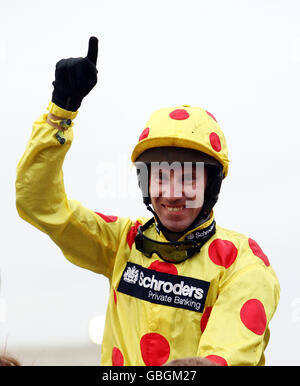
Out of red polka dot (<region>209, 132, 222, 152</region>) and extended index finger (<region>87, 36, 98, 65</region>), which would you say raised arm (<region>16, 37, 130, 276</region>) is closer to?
extended index finger (<region>87, 36, 98, 65</region>)

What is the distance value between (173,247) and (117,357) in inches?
24.1

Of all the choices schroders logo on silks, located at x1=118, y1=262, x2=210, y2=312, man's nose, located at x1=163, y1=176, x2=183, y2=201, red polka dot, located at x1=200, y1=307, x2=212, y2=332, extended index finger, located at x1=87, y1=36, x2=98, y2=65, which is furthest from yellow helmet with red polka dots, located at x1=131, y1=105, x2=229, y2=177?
red polka dot, located at x1=200, y1=307, x2=212, y2=332

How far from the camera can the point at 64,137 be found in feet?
10.7

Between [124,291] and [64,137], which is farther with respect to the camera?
[124,291]

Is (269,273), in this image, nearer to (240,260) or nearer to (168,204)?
(240,260)

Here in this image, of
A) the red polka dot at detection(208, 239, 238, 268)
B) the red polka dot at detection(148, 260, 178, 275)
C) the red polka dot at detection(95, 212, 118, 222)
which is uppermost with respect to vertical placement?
the red polka dot at detection(95, 212, 118, 222)

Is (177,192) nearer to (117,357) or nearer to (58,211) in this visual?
(58,211)

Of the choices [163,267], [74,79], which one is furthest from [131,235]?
[74,79]

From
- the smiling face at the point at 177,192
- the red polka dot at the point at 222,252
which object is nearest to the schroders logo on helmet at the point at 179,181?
the smiling face at the point at 177,192

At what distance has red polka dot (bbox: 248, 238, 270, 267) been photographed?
3494mm

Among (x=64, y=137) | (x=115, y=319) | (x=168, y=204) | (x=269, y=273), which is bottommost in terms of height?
(x=115, y=319)

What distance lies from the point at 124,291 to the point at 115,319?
155 mm

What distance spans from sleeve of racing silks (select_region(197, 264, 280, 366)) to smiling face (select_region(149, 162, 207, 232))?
A: 39cm
